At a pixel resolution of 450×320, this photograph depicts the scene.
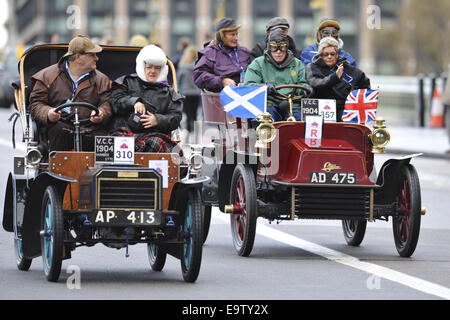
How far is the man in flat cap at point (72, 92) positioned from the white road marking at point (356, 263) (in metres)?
2.41

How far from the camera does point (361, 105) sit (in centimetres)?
1261

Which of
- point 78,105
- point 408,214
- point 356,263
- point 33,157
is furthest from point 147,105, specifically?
point 408,214

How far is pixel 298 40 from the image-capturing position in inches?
5507

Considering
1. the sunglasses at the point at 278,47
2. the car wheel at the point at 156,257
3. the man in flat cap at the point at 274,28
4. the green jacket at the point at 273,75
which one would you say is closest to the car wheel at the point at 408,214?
the green jacket at the point at 273,75

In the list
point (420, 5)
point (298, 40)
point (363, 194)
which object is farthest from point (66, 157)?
point (298, 40)

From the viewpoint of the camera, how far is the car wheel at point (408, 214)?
11.5 metres

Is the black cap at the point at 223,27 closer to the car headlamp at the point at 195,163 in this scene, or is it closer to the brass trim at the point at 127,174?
the car headlamp at the point at 195,163

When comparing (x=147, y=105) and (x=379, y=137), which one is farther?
(x=379, y=137)

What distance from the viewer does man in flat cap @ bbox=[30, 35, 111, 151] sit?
10.6 m

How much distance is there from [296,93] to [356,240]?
5.04 feet

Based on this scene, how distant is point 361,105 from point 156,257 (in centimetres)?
313

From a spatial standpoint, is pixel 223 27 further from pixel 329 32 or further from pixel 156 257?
pixel 156 257

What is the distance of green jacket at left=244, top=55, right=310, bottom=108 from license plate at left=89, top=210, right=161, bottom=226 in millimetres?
3370
